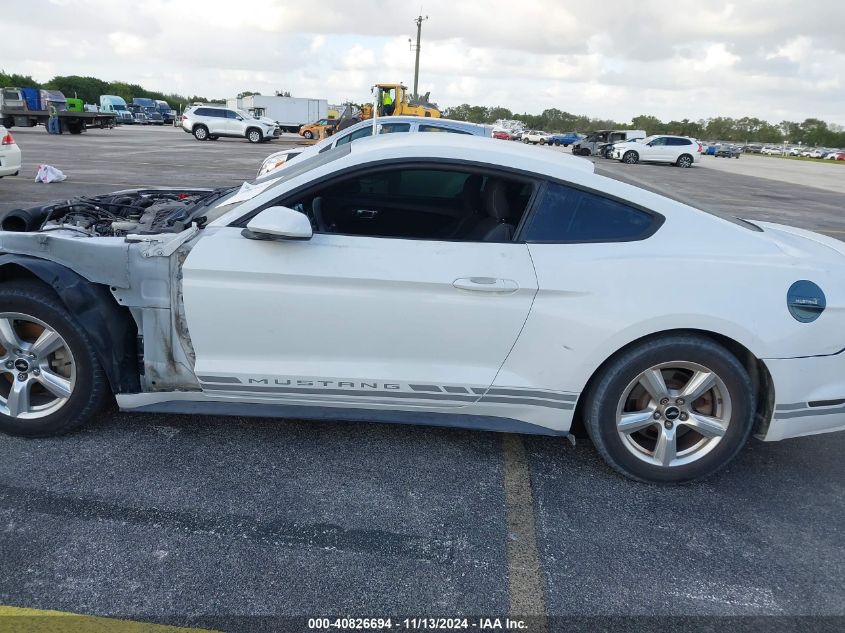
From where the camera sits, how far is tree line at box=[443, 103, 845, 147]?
93.7 metres

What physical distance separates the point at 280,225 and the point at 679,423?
2.02 metres

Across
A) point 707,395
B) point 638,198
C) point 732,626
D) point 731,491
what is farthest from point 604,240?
point 732,626

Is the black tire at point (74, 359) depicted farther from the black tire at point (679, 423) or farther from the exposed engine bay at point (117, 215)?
the black tire at point (679, 423)

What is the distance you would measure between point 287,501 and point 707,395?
1.98 metres

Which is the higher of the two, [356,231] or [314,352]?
[356,231]

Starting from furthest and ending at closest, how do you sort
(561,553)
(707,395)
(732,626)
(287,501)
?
(707,395), (287,501), (561,553), (732,626)

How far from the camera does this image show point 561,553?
2.53 meters

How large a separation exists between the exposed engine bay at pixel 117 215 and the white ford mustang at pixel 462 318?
0.40 metres

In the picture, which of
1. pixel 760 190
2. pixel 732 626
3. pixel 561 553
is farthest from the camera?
pixel 760 190

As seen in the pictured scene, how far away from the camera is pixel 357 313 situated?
2836 millimetres

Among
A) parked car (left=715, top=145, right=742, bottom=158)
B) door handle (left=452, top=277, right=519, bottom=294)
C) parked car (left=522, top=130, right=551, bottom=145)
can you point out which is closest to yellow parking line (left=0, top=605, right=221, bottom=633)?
door handle (left=452, top=277, right=519, bottom=294)

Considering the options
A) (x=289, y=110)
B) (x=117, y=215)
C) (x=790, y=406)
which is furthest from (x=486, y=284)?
(x=289, y=110)

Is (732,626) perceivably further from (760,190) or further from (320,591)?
(760,190)

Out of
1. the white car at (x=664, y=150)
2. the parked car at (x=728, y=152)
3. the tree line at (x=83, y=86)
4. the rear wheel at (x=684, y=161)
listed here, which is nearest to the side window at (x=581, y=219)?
the white car at (x=664, y=150)
